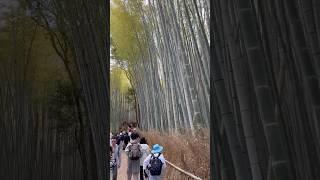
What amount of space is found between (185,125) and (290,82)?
6887 mm

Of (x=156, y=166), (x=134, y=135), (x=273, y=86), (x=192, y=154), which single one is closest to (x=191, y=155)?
(x=192, y=154)

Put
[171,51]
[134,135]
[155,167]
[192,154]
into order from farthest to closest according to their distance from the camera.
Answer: [171,51] → [192,154] → [134,135] → [155,167]

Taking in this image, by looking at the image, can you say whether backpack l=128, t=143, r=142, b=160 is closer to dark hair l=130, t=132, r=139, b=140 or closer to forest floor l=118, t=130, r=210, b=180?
dark hair l=130, t=132, r=139, b=140

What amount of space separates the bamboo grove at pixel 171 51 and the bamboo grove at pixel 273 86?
355cm

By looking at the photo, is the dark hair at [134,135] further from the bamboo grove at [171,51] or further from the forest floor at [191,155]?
the bamboo grove at [171,51]

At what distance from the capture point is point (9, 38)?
6.05 ft

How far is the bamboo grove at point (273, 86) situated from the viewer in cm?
134

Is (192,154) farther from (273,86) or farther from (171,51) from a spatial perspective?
(273,86)

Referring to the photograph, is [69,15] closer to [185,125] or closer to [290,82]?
[290,82]

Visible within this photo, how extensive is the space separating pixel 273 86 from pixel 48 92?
985 millimetres

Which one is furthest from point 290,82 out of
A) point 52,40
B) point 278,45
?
point 52,40

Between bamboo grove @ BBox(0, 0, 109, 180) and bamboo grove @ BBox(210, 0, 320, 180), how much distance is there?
0.80 m

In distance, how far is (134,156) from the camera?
214 inches

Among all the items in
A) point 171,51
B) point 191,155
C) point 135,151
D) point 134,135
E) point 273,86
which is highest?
point 171,51
